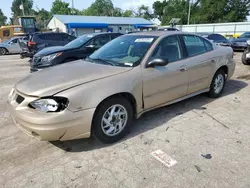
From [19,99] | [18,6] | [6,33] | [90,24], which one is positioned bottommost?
→ [19,99]

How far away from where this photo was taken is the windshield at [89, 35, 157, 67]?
131 inches

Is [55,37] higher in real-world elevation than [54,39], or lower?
higher

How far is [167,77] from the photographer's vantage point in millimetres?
3479

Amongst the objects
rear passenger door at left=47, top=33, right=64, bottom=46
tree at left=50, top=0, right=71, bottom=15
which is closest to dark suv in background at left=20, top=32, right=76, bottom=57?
rear passenger door at left=47, top=33, right=64, bottom=46

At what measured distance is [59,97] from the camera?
251cm

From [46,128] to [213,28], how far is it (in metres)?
33.8

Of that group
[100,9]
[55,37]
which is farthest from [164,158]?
[100,9]

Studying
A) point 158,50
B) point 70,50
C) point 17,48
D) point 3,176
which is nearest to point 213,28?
point 17,48

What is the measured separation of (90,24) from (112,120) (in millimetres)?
36246

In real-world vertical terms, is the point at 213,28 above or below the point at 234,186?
above

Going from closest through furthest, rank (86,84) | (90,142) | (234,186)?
(234,186), (86,84), (90,142)

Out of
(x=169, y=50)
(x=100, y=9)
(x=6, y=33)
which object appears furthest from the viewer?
(x=100, y=9)

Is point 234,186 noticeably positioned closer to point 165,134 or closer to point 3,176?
point 165,134

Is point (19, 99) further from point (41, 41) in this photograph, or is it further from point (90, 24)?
point (90, 24)
